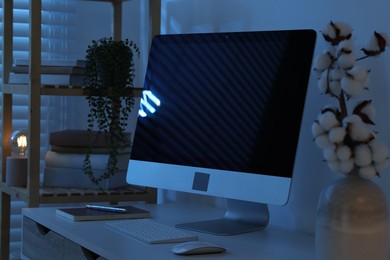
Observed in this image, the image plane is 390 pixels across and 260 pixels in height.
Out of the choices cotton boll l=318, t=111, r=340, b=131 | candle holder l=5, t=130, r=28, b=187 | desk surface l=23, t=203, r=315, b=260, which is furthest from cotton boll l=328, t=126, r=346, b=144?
candle holder l=5, t=130, r=28, b=187

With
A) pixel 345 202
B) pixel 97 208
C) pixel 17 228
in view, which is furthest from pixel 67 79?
pixel 345 202

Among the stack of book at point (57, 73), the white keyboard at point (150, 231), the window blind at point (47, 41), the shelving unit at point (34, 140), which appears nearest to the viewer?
the white keyboard at point (150, 231)

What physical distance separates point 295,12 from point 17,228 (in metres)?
1.48

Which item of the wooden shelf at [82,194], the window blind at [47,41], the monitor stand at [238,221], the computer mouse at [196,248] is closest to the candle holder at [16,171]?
the wooden shelf at [82,194]

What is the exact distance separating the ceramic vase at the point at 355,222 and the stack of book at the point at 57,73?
1.21 m

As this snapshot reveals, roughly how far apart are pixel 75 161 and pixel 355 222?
1.28 m

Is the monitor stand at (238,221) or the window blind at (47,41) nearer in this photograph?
the monitor stand at (238,221)

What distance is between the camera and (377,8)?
170 cm

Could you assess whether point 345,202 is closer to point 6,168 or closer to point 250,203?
point 250,203

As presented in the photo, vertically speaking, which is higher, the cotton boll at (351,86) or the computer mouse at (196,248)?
the cotton boll at (351,86)

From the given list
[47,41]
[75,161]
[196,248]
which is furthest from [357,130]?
[47,41]

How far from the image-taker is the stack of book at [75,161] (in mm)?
2430

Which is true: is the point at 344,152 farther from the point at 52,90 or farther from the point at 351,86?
the point at 52,90

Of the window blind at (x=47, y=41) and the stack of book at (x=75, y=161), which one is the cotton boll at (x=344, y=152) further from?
the window blind at (x=47, y=41)
